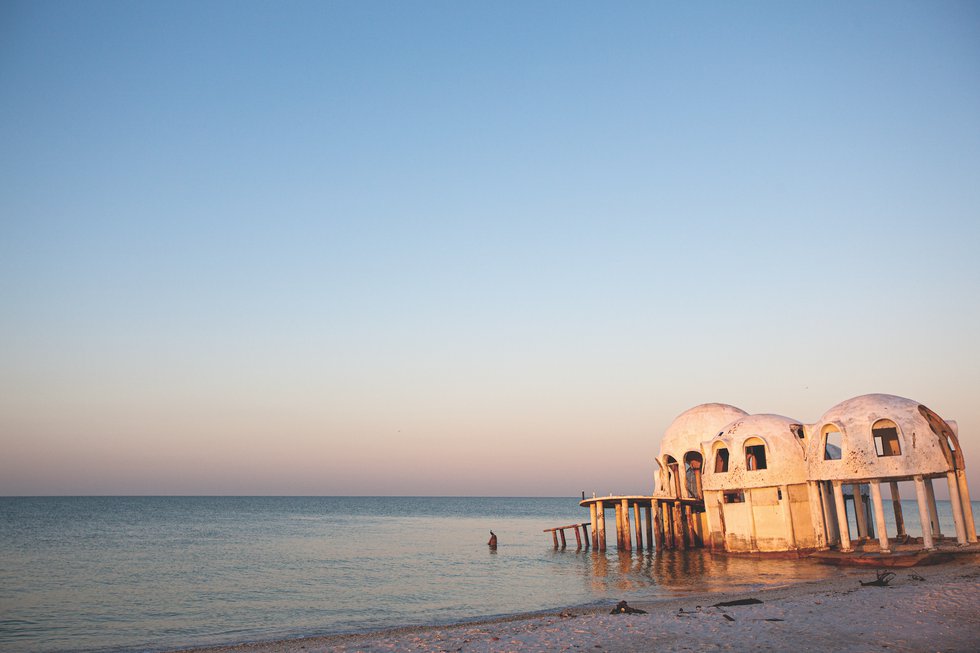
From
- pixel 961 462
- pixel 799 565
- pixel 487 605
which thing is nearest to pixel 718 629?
pixel 487 605

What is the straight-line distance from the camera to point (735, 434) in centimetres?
3656

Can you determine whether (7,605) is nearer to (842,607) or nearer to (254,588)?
(254,588)

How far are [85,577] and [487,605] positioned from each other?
22.9 m

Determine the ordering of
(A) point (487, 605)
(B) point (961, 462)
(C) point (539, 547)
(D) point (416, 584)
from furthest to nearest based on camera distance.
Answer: (C) point (539, 547) < (D) point (416, 584) < (B) point (961, 462) < (A) point (487, 605)

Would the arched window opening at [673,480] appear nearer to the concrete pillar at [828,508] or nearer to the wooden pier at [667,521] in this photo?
the wooden pier at [667,521]

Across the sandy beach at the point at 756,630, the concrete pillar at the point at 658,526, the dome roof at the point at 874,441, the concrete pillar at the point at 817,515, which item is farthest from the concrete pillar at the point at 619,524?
the sandy beach at the point at 756,630

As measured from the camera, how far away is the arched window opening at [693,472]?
4316cm

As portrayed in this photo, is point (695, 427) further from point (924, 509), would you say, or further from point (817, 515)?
point (924, 509)

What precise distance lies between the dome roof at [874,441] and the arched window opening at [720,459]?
6.30 metres

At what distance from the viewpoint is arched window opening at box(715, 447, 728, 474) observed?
38.7m

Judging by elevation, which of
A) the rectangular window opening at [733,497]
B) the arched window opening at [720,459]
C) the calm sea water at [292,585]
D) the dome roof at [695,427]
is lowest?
the calm sea water at [292,585]

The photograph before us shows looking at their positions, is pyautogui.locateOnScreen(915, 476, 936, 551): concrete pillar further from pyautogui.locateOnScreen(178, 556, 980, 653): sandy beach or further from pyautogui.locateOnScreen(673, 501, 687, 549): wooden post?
pyautogui.locateOnScreen(673, 501, 687, 549): wooden post

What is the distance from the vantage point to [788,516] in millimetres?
34406

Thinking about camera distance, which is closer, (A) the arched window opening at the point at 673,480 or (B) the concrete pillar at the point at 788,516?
(B) the concrete pillar at the point at 788,516
